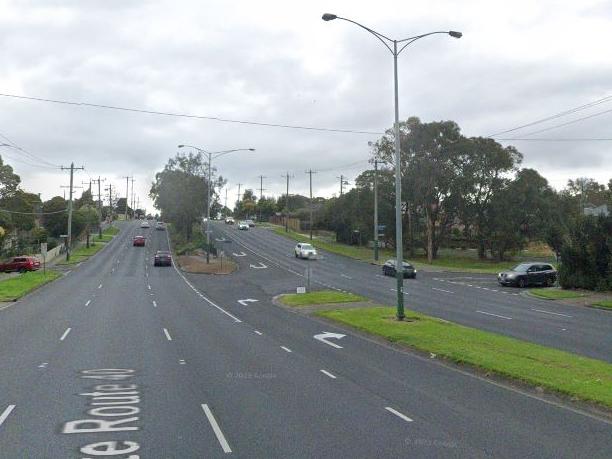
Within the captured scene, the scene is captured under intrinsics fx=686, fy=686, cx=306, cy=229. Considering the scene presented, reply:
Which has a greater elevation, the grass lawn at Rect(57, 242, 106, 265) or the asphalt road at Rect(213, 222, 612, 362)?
the grass lawn at Rect(57, 242, 106, 265)

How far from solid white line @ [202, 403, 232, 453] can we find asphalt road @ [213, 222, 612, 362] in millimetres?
11101

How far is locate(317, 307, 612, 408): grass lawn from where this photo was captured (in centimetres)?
1277

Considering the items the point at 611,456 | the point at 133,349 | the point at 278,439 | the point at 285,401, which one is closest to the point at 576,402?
the point at 611,456

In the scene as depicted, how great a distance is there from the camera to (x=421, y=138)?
69625 millimetres

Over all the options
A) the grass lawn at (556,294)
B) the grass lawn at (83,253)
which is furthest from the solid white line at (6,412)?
the grass lawn at (83,253)

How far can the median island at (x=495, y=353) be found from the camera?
12781 mm

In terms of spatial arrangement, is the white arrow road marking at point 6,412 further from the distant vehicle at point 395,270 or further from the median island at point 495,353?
the distant vehicle at point 395,270

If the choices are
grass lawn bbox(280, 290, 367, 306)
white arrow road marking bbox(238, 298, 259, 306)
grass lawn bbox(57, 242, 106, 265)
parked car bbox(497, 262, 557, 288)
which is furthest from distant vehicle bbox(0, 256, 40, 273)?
parked car bbox(497, 262, 557, 288)

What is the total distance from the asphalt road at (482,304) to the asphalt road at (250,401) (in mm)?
5750

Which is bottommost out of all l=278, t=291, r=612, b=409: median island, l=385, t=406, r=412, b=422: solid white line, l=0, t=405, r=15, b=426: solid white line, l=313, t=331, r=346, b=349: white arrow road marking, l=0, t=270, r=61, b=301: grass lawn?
l=0, t=270, r=61, b=301: grass lawn

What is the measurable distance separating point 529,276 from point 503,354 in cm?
2986

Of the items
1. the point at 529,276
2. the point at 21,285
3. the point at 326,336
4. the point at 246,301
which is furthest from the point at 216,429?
the point at 529,276

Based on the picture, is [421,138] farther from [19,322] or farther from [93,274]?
[19,322]

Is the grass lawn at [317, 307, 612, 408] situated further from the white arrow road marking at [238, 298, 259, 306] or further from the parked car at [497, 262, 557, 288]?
the parked car at [497, 262, 557, 288]
